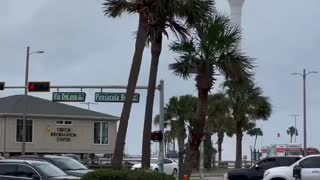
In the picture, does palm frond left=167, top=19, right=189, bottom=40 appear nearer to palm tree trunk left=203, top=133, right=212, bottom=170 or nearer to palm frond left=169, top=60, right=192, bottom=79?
palm frond left=169, top=60, right=192, bottom=79

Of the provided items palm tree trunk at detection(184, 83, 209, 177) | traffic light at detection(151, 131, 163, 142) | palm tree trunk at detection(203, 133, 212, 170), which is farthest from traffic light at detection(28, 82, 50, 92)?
palm tree trunk at detection(203, 133, 212, 170)

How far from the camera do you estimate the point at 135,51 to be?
28266 mm

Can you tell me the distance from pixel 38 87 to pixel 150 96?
56.4 feet

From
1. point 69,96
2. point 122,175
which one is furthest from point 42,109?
point 122,175

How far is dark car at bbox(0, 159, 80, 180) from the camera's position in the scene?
78.9 feet

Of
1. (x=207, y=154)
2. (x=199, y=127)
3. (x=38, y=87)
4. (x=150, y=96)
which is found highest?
(x=38, y=87)

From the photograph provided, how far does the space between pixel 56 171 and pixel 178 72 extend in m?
8.31

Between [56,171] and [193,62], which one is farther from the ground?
[193,62]

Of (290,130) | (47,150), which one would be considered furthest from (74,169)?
(290,130)

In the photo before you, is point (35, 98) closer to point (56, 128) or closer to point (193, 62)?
point (56, 128)

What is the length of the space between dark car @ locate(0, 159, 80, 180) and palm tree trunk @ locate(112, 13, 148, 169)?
9.58 feet

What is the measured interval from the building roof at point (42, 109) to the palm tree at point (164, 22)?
40490 millimetres

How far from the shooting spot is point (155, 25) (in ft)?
95.9

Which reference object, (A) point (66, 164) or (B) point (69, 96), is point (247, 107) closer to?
(B) point (69, 96)
